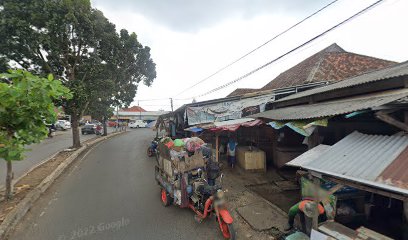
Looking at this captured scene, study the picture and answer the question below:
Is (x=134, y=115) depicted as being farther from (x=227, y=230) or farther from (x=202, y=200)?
(x=227, y=230)

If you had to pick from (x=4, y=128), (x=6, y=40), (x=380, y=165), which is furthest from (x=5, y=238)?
(x=6, y=40)

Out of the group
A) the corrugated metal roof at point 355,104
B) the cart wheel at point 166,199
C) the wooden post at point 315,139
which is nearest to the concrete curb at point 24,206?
the cart wheel at point 166,199

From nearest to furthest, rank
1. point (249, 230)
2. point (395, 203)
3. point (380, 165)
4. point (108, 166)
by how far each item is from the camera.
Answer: point (380, 165) < point (249, 230) < point (395, 203) < point (108, 166)

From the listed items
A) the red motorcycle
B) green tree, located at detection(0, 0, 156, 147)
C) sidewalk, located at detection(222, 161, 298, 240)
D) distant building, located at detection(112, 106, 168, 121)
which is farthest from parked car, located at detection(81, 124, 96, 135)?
distant building, located at detection(112, 106, 168, 121)

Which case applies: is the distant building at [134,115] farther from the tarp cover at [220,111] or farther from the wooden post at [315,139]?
the wooden post at [315,139]

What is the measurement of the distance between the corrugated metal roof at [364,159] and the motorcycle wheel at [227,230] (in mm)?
2100

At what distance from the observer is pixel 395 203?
5.72 m

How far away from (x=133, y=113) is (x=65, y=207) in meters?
65.4

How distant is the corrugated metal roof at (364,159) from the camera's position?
3.04 meters

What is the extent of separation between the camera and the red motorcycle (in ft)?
15.5

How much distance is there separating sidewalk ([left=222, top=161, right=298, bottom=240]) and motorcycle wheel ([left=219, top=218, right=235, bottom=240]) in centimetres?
40

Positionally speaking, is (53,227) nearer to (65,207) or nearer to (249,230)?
(65,207)

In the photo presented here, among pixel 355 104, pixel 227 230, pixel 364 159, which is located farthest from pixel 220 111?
pixel 364 159

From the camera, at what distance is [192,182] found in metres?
5.94
